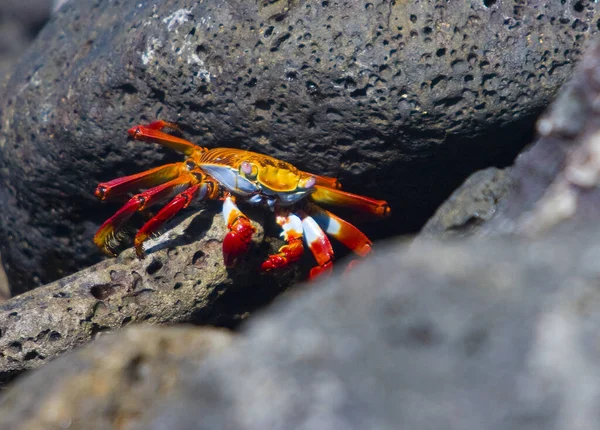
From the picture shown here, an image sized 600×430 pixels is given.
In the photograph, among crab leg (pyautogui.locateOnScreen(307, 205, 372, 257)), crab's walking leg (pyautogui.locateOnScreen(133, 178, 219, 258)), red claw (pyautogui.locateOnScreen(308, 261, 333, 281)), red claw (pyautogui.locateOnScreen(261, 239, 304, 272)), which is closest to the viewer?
crab's walking leg (pyautogui.locateOnScreen(133, 178, 219, 258))

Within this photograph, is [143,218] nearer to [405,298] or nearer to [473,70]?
[473,70]

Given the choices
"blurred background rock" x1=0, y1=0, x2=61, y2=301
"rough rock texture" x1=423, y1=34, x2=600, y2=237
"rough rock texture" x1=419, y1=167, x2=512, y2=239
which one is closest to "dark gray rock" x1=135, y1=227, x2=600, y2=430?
"rough rock texture" x1=423, y1=34, x2=600, y2=237

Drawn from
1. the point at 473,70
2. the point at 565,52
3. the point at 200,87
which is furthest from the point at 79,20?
the point at 565,52

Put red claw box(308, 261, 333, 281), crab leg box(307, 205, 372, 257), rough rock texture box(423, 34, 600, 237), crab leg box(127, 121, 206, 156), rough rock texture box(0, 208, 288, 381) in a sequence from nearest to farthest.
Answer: rough rock texture box(423, 34, 600, 237) < rough rock texture box(0, 208, 288, 381) < crab leg box(127, 121, 206, 156) < red claw box(308, 261, 333, 281) < crab leg box(307, 205, 372, 257)

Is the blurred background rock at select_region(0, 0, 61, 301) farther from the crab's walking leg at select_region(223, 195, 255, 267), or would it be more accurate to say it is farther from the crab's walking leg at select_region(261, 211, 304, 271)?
the crab's walking leg at select_region(223, 195, 255, 267)

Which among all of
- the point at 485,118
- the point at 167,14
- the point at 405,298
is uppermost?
the point at 167,14

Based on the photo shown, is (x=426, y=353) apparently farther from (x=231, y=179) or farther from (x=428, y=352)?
(x=231, y=179)

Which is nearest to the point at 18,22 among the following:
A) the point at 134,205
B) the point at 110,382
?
the point at 134,205
